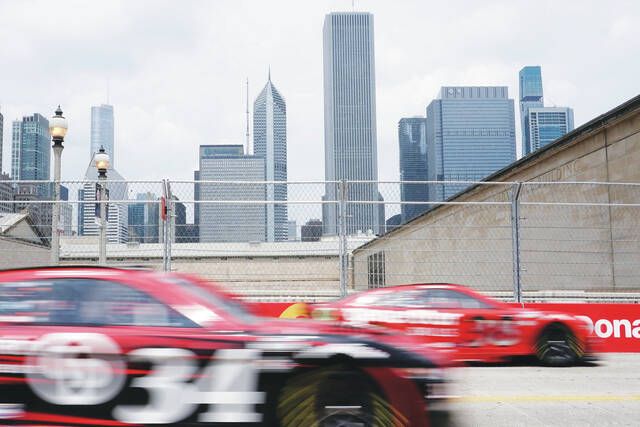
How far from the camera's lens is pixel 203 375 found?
3.96 meters

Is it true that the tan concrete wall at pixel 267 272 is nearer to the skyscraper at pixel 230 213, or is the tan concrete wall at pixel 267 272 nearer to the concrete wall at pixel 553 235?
the skyscraper at pixel 230 213

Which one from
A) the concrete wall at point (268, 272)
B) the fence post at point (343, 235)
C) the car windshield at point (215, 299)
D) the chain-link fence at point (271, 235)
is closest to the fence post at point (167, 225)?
the chain-link fence at point (271, 235)

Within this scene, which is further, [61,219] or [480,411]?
[61,219]

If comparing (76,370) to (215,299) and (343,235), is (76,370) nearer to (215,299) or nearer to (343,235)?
(215,299)

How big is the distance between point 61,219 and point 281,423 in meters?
9.22

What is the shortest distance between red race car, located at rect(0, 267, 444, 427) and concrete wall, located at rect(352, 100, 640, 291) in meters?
7.70

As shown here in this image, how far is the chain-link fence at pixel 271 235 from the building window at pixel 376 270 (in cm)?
3

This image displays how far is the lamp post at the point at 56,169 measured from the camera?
450 inches

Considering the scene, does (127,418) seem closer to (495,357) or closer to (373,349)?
(373,349)

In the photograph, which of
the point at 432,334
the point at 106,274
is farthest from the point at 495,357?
the point at 106,274

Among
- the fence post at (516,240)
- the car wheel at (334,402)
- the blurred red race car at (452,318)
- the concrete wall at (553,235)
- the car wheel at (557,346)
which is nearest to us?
the car wheel at (334,402)

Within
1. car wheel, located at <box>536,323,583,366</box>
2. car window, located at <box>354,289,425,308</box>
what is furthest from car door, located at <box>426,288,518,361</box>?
car wheel, located at <box>536,323,583,366</box>

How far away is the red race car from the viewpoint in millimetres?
3912

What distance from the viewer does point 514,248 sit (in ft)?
38.8
